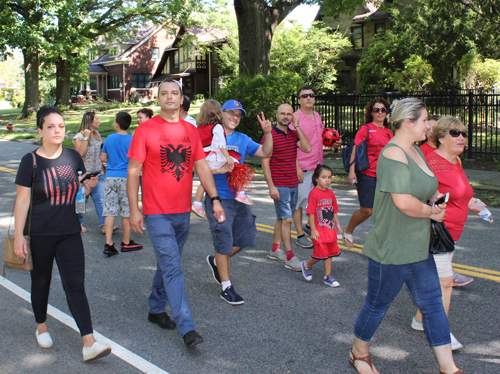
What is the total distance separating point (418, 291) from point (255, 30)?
51.7 feet

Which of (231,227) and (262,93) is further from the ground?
(262,93)

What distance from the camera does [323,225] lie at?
554cm

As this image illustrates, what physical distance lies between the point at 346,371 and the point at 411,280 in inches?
34.1

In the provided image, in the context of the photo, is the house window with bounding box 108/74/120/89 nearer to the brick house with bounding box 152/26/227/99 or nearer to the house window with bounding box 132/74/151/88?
the house window with bounding box 132/74/151/88

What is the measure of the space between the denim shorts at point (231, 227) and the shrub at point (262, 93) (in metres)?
11.7

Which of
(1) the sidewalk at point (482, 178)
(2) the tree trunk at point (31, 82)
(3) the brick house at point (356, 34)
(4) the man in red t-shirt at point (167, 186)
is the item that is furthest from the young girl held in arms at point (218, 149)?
(2) the tree trunk at point (31, 82)

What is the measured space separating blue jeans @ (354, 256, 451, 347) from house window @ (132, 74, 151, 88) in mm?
57816

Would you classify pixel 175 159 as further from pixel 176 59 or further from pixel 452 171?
pixel 176 59

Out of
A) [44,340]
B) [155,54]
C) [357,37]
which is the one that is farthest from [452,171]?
[155,54]

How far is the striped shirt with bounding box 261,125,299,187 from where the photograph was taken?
621 cm

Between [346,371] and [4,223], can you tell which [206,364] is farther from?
[4,223]

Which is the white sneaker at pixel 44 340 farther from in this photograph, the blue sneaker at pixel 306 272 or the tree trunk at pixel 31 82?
the tree trunk at pixel 31 82

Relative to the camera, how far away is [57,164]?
4027 millimetres

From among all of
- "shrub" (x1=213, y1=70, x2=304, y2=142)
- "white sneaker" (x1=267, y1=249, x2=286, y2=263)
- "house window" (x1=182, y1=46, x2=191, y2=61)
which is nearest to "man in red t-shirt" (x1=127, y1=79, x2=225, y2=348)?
"white sneaker" (x1=267, y1=249, x2=286, y2=263)
